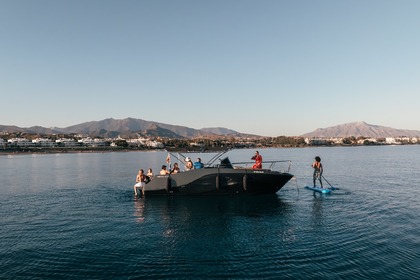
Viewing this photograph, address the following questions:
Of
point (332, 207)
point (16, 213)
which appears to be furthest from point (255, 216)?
point (16, 213)

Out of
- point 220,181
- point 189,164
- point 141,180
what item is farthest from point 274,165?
point 141,180

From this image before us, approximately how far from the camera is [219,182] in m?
21.8

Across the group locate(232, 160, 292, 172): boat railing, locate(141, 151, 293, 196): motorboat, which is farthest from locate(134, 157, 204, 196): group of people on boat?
locate(232, 160, 292, 172): boat railing

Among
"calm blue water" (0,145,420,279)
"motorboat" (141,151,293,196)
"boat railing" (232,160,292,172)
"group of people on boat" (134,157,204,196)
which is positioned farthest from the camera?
"boat railing" (232,160,292,172)

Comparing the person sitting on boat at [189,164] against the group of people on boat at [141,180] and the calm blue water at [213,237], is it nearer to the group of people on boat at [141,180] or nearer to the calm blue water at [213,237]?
the calm blue water at [213,237]

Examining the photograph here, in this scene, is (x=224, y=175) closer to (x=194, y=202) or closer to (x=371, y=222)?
(x=194, y=202)

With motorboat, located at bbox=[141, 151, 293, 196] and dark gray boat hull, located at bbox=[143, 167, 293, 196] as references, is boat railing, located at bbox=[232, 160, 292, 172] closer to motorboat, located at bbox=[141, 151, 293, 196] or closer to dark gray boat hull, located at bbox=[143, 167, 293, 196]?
motorboat, located at bbox=[141, 151, 293, 196]

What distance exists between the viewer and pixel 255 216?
17.0 m

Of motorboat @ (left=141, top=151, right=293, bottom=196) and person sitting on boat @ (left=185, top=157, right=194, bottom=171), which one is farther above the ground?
person sitting on boat @ (left=185, top=157, right=194, bottom=171)

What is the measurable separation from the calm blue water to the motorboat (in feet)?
2.24

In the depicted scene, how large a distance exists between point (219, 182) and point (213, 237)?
884 cm

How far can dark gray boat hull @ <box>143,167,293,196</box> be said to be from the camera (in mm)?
21719

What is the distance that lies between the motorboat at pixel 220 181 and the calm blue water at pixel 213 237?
0.68 m

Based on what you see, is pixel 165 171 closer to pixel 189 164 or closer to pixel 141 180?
pixel 189 164
